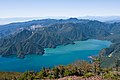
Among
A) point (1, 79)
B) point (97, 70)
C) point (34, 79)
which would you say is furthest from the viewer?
point (1, 79)

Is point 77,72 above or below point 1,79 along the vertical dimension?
above

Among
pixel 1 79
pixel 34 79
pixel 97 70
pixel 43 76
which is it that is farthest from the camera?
pixel 1 79

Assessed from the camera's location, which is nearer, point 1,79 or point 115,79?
point 115,79

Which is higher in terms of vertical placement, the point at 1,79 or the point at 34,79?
the point at 34,79

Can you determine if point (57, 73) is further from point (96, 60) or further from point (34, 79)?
point (96, 60)

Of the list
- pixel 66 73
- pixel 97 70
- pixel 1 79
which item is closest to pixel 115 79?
pixel 66 73

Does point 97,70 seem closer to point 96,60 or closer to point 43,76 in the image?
point 96,60

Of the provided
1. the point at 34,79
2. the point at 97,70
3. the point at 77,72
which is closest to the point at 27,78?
the point at 34,79

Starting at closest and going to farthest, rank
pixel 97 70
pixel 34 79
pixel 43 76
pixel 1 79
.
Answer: pixel 34 79 < pixel 43 76 < pixel 97 70 < pixel 1 79

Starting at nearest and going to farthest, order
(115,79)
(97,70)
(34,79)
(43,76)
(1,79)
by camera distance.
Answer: (115,79)
(34,79)
(43,76)
(97,70)
(1,79)
